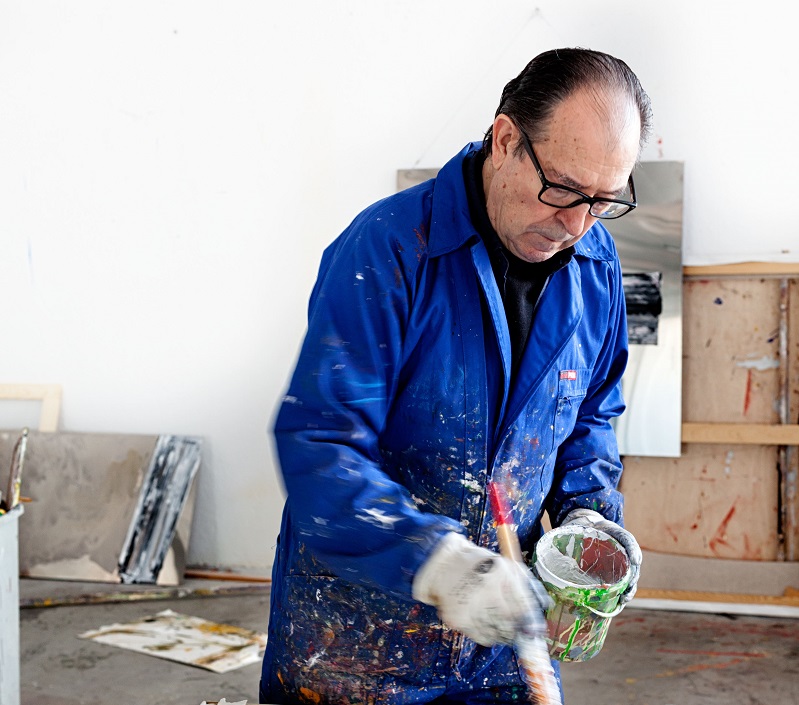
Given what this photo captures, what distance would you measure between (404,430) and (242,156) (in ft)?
9.61

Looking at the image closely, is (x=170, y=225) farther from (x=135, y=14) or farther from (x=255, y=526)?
(x=255, y=526)

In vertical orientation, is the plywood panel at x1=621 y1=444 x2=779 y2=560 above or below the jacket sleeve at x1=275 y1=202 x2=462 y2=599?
below

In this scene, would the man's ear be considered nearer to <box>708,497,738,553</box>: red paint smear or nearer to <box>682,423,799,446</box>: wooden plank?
<box>682,423,799,446</box>: wooden plank

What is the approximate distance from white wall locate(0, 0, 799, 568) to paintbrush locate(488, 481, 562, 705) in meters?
2.61

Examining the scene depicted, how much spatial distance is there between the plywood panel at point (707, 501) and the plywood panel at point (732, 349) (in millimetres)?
181

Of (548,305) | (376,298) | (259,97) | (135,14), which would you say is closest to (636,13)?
(259,97)

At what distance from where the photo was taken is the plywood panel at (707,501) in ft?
12.3

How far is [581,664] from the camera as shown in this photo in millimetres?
3354

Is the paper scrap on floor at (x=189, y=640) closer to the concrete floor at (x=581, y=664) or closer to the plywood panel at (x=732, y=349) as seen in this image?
the concrete floor at (x=581, y=664)

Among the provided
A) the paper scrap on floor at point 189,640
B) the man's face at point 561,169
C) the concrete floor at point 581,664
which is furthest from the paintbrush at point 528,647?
the paper scrap on floor at point 189,640

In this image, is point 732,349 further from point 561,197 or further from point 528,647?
point 528,647

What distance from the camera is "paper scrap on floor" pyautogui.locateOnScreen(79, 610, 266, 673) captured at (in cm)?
330

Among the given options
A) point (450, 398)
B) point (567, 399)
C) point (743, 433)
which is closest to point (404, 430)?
point (450, 398)

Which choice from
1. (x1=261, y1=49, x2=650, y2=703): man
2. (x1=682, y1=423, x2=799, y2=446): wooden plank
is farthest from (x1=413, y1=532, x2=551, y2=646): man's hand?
(x1=682, y1=423, x2=799, y2=446): wooden plank
